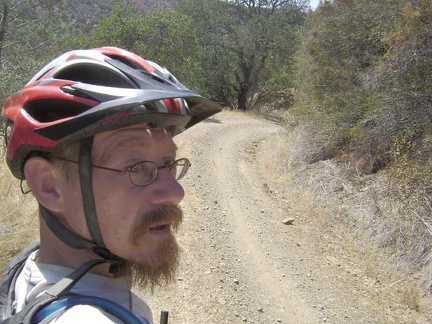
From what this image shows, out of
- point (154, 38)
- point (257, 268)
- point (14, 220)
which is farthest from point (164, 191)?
point (154, 38)

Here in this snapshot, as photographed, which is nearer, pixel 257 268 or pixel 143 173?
pixel 143 173

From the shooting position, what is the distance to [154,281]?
4.57ft

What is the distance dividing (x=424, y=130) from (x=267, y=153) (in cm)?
549

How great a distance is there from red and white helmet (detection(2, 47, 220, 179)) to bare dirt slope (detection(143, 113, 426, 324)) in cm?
340

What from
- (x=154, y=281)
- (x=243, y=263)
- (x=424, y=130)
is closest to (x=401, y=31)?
(x=424, y=130)

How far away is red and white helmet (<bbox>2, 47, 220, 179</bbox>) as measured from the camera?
1222mm

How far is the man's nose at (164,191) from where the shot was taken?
1.31 m

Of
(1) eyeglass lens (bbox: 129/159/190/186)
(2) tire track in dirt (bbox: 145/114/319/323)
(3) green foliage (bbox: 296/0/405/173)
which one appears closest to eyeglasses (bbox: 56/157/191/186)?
(1) eyeglass lens (bbox: 129/159/190/186)

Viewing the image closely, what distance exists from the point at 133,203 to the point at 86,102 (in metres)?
0.31

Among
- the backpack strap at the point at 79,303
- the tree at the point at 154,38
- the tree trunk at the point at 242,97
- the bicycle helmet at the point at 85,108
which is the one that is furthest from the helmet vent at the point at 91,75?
the tree trunk at the point at 242,97

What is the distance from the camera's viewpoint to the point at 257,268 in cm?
585

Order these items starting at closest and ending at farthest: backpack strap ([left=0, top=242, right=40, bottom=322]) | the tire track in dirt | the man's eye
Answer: backpack strap ([left=0, top=242, right=40, bottom=322]) → the man's eye → the tire track in dirt

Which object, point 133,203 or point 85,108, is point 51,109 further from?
point 133,203

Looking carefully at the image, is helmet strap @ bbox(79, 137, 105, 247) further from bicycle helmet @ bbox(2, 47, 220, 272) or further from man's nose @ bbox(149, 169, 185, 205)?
man's nose @ bbox(149, 169, 185, 205)
